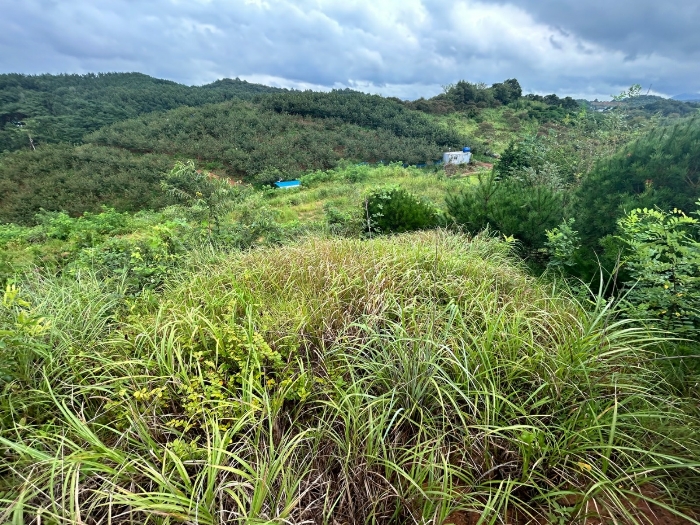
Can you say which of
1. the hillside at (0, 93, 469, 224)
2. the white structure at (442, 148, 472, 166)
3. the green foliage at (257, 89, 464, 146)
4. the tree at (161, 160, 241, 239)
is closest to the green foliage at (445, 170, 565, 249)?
the tree at (161, 160, 241, 239)

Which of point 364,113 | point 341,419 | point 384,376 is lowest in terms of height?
point 341,419

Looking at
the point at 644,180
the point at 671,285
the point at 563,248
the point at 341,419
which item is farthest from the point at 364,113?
the point at 341,419

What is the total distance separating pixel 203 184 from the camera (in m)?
5.03

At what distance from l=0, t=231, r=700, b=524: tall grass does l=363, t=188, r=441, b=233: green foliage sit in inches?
122

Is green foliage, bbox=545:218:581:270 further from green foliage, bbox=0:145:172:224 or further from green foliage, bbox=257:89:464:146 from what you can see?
green foliage, bbox=257:89:464:146

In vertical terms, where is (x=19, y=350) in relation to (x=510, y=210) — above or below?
below

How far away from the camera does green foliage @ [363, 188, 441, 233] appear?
542 centimetres

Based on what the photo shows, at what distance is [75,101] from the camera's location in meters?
34.0

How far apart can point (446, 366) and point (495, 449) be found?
44cm

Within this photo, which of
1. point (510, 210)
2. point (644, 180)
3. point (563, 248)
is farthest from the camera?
point (510, 210)

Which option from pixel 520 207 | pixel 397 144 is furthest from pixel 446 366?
pixel 397 144

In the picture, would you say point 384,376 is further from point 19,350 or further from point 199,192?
point 199,192

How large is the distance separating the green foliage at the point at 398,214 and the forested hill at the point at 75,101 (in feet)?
104

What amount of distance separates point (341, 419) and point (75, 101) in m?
46.4
